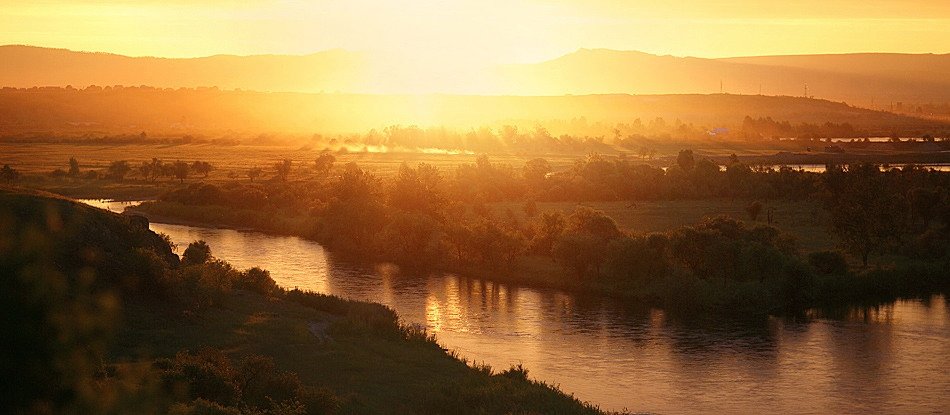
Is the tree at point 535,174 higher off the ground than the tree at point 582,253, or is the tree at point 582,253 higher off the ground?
the tree at point 535,174

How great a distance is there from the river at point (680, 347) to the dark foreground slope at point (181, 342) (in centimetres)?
447

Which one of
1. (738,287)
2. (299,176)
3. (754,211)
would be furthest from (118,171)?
(738,287)

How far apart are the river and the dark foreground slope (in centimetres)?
447

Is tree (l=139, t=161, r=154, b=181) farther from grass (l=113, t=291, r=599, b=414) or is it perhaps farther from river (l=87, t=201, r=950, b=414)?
grass (l=113, t=291, r=599, b=414)

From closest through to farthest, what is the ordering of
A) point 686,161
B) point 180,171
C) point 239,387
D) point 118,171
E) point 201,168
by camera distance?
point 239,387, point 686,161, point 180,171, point 118,171, point 201,168

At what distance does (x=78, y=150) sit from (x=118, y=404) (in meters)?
122

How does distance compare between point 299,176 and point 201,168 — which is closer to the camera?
point 201,168

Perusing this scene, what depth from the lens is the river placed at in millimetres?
32250

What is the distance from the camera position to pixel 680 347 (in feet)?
127

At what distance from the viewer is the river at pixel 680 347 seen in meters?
32.2

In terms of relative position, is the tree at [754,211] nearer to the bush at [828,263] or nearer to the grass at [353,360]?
the bush at [828,263]

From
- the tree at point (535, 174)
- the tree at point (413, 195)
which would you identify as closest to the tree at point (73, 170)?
the tree at point (413, 195)

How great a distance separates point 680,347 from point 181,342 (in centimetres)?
1886

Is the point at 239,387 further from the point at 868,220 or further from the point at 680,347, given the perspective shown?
the point at 868,220
